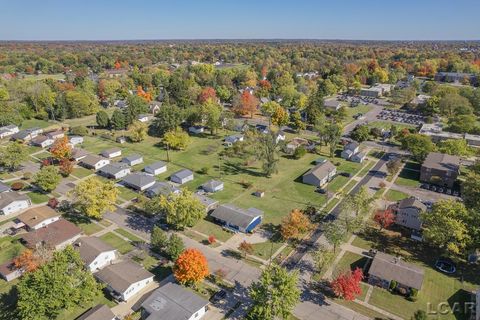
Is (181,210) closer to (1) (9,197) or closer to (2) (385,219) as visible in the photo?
(2) (385,219)

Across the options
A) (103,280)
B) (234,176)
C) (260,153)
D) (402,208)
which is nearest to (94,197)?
(103,280)

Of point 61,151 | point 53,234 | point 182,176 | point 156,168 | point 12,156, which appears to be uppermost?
point 12,156

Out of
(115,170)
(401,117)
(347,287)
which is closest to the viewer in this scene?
(347,287)

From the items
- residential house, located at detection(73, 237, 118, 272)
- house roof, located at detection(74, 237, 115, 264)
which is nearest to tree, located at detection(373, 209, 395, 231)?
residential house, located at detection(73, 237, 118, 272)

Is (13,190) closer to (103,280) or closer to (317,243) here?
(103,280)

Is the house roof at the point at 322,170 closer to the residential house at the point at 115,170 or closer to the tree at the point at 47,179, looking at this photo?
the residential house at the point at 115,170

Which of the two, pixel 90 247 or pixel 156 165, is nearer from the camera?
pixel 90 247

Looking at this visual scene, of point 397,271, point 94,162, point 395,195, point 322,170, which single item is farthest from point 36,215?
point 395,195

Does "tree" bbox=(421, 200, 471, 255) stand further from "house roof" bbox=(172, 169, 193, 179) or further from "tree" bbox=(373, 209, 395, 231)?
"house roof" bbox=(172, 169, 193, 179)
